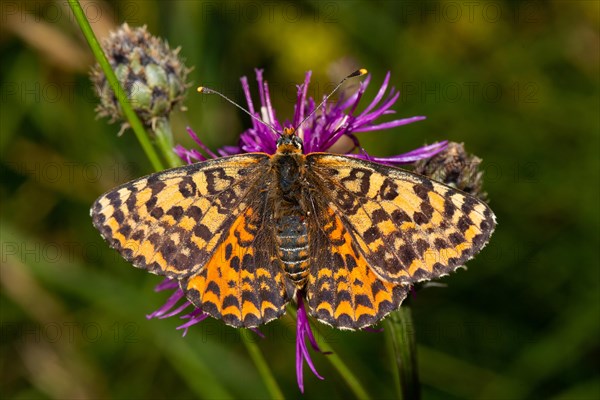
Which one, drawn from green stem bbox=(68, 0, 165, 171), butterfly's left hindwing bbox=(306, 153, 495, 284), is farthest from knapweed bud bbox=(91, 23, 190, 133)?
butterfly's left hindwing bbox=(306, 153, 495, 284)

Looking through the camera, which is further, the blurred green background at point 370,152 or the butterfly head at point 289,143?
the blurred green background at point 370,152

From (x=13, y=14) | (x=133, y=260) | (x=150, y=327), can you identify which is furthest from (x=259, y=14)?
(x=133, y=260)

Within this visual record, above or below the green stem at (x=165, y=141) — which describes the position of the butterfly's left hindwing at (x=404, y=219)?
below

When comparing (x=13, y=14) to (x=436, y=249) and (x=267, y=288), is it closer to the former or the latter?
(x=267, y=288)

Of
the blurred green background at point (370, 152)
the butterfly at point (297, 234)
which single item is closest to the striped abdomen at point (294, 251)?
the butterfly at point (297, 234)

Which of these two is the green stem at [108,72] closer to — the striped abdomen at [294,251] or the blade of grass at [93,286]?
the striped abdomen at [294,251]

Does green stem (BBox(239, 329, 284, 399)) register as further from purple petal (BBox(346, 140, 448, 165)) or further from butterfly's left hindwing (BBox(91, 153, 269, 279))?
purple petal (BBox(346, 140, 448, 165))
